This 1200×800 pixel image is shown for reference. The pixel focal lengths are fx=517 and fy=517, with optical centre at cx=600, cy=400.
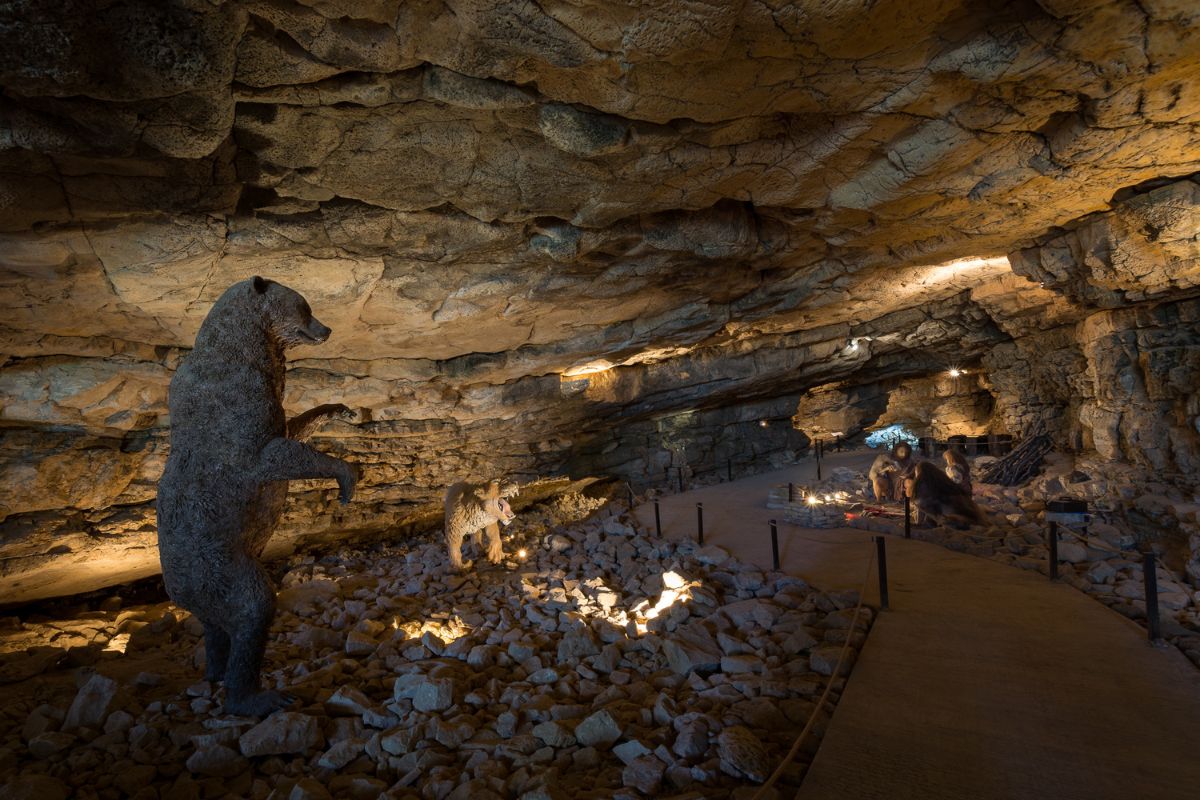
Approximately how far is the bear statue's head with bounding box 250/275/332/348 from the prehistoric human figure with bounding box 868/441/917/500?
29.4ft

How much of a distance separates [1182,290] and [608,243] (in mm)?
8379

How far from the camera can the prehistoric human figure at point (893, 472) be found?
878 cm

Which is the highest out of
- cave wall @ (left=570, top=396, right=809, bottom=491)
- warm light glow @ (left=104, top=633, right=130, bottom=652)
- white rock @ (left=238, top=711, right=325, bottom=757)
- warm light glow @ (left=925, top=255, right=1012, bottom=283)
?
warm light glow @ (left=925, top=255, right=1012, bottom=283)

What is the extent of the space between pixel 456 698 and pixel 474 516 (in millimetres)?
4727

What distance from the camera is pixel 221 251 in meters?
4.13

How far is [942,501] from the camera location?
7.41 m

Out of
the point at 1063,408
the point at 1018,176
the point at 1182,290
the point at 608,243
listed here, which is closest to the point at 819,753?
the point at 608,243

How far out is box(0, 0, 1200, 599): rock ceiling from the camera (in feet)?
8.37

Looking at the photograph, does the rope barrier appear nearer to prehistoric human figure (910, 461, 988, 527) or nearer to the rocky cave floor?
the rocky cave floor

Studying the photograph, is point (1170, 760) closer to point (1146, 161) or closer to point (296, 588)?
point (1146, 161)

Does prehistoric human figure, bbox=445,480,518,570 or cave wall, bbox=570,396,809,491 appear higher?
cave wall, bbox=570,396,809,491

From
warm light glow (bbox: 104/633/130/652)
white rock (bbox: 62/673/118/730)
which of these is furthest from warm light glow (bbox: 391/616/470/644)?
warm light glow (bbox: 104/633/130/652)

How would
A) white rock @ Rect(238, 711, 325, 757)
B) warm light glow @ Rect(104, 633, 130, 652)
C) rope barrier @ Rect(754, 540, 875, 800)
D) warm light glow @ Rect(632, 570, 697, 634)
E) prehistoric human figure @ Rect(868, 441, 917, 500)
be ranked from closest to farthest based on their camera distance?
rope barrier @ Rect(754, 540, 875, 800), white rock @ Rect(238, 711, 325, 757), warm light glow @ Rect(104, 633, 130, 652), warm light glow @ Rect(632, 570, 697, 634), prehistoric human figure @ Rect(868, 441, 917, 500)

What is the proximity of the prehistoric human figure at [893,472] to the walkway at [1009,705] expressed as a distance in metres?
3.85
